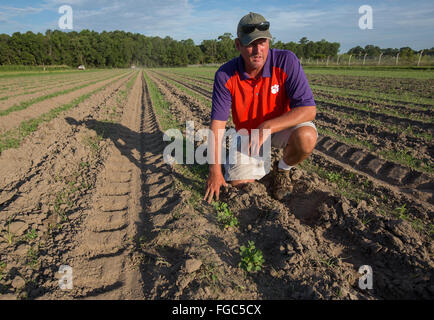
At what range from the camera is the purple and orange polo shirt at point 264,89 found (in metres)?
2.90

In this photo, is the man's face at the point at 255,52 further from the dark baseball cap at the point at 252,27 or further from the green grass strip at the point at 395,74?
the green grass strip at the point at 395,74

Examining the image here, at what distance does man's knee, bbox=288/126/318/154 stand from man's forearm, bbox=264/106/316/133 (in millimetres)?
130

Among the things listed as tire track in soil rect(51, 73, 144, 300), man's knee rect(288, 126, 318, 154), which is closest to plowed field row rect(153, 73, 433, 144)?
man's knee rect(288, 126, 318, 154)

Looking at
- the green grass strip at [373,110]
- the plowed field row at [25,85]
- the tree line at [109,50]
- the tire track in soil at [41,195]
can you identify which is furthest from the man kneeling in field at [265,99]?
the tree line at [109,50]

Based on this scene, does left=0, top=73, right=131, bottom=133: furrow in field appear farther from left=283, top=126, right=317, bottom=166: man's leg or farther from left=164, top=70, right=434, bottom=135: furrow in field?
left=164, top=70, right=434, bottom=135: furrow in field

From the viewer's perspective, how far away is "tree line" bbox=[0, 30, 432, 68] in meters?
59.9

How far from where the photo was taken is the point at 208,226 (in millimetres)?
2643

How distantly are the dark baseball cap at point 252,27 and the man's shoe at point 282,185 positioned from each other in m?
1.61

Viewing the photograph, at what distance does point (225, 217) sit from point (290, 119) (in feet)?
4.23

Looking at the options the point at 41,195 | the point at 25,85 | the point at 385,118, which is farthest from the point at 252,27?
the point at 25,85

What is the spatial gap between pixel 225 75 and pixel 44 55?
76388 mm
